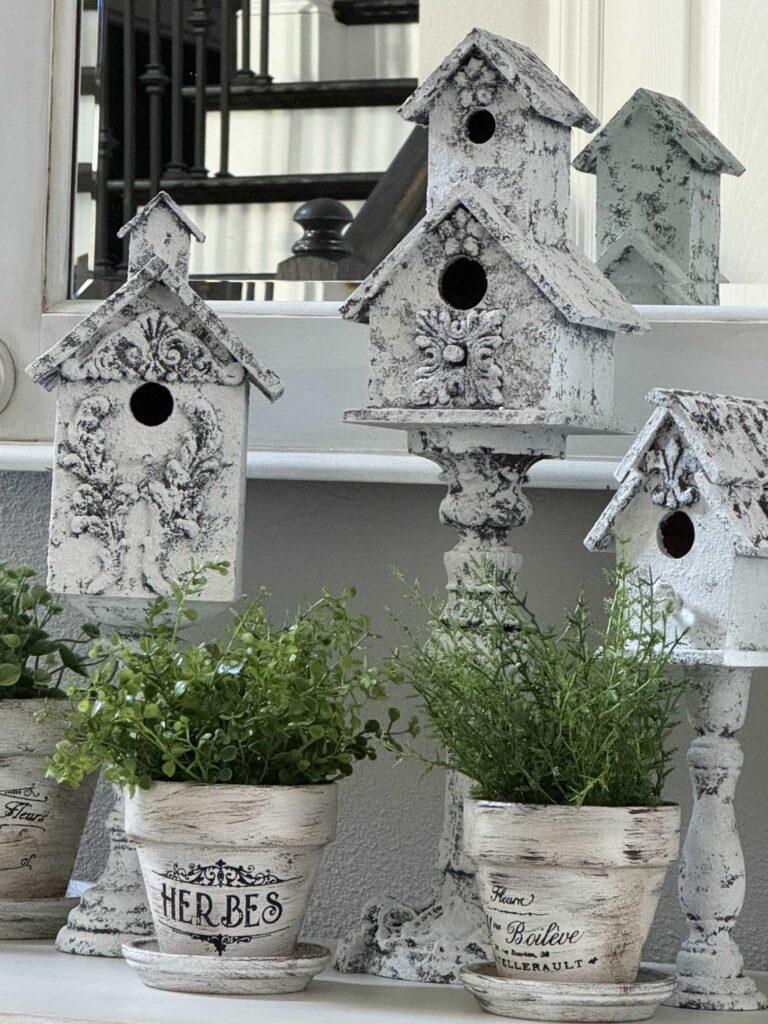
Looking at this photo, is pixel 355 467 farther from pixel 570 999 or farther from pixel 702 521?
pixel 570 999

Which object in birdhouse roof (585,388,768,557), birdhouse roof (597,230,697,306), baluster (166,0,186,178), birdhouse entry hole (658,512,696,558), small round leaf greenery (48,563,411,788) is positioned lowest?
small round leaf greenery (48,563,411,788)

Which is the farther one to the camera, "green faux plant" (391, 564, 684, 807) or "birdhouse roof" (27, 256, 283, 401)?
"birdhouse roof" (27, 256, 283, 401)

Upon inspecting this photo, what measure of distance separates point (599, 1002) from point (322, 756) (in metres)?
0.22

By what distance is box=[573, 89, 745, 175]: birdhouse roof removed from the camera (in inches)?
46.1

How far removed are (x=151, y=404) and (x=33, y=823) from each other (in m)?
0.29

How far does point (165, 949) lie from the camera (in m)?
0.94

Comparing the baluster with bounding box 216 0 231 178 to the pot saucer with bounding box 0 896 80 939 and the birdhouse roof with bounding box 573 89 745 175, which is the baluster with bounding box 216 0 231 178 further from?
the pot saucer with bounding box 0 896 80 939

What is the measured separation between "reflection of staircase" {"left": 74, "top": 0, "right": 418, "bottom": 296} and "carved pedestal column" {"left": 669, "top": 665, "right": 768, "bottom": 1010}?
0.51 m

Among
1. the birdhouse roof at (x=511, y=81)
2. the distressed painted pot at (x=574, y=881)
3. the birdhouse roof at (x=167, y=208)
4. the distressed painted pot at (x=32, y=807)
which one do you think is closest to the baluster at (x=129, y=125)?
the birdhouse roof at (x=167, y=208)

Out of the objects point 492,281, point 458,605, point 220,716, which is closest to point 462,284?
point 492,281

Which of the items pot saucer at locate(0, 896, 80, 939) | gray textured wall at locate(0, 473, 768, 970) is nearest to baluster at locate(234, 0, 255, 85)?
gray textured wall at locate(0, 473, 768, 970)

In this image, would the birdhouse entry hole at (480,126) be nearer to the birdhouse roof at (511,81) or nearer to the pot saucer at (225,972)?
the birdhouse roof at (511,81)

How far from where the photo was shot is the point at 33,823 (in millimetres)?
1081

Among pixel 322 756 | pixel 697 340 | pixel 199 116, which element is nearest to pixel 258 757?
pixel 322 756
